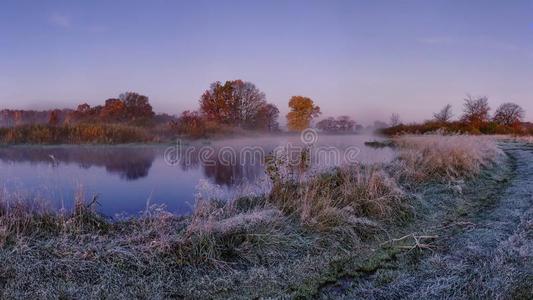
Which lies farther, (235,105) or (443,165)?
(235,105)

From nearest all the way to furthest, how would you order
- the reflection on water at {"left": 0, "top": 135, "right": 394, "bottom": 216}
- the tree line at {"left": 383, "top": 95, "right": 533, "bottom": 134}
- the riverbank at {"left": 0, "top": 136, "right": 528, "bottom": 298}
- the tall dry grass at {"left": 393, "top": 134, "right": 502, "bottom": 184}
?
the riverbank at {"left": 0, "top": 136, "right": 528, "bottom": 298} → the reflection on water at {"left": 0, "top": 135, "right": 394, "bottom": 216} → the tall dry grass at {"left": 393, "top": 134, "right": 502, "bottom": 184} → the tree line at {"left": 383, "top": 95, "right": 533, "bottom": 134}

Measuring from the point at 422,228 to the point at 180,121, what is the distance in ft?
80.9

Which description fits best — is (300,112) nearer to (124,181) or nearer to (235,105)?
(235,105)

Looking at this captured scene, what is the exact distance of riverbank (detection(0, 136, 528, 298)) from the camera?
3.32 meters

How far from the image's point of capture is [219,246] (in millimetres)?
4035

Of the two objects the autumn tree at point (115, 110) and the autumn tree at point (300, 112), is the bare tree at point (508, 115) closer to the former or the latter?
the autumn tree at point (300, 112)

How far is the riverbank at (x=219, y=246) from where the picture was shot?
332 centimetres

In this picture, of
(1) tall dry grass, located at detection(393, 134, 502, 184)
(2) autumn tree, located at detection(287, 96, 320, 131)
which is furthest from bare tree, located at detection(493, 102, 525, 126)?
(1) tall dry grass, located at detection(393, 134, 502, 184)

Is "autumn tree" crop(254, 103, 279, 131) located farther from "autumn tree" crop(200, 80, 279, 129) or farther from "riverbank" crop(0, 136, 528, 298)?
"riverbank" crop(0, 136, 528, 298)

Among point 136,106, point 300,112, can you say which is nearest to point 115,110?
point 136,106

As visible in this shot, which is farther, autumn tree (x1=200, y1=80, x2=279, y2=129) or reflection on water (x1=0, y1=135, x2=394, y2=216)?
autumn tree (x1=200, y1=80, x2=279, y2=129)

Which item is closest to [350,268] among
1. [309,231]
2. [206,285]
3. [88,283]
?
[309,231]

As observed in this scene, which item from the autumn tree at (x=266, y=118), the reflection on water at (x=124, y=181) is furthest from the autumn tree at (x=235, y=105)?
the reflection on water at (x=124, y=181)

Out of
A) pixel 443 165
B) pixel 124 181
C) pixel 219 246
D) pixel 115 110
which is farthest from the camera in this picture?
pixel 115 110
